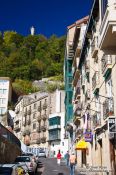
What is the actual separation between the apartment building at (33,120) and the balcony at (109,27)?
73.8m

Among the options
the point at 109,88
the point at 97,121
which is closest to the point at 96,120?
the point at 97,121

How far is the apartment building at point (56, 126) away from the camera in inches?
3196

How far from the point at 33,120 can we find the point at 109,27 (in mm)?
82525

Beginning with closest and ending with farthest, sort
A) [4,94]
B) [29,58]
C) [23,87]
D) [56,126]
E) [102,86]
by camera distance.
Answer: [102,86] → [56,126] → [4,94] → [23,87] → [29,58]

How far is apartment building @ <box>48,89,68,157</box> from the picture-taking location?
81.2m

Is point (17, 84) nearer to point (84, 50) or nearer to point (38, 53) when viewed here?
Result: point (38, 53)

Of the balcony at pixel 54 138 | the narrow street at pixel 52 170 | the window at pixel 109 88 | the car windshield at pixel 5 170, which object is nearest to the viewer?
the car windshield at pixel 5 170

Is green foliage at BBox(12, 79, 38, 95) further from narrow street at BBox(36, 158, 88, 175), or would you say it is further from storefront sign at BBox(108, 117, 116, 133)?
storefront sign at BBox(108, 117, 116, 133)

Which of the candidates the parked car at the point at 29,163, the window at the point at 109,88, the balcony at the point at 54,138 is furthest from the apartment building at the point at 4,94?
the window at the point at 109,88

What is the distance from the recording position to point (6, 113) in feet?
338

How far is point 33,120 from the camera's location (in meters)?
95.1

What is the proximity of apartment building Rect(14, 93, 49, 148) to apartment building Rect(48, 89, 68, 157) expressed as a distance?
2.01 meters

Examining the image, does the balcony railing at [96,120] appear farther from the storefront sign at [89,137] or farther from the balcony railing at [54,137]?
the balcony railing at [54,137]

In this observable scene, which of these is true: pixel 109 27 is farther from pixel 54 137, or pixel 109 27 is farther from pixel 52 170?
pixel 54 137
